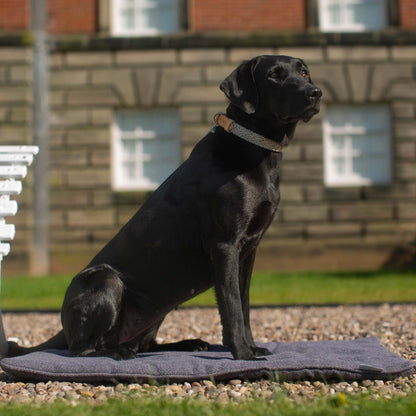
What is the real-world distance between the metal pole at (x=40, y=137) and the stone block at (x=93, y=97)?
515 millimetres

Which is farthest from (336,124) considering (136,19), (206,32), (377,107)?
(136,19)

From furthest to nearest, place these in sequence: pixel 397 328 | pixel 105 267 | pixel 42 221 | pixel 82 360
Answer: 1. pixel 42 221
2. pixel 397 328
3. pixel 105 267
4. pixel 82 360

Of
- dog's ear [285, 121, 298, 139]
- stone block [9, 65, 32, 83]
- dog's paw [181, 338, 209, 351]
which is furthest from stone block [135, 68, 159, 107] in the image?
dog's ear [285, 121, 298, 139]

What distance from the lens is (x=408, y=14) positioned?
11867 millimetres

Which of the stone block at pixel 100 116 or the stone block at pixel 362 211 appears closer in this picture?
the stone block at pixel 362 211

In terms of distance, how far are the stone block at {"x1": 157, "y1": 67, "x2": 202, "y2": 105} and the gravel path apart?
6.10 metres

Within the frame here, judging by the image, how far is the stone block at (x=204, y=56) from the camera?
11.8m

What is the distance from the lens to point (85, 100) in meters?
11.9

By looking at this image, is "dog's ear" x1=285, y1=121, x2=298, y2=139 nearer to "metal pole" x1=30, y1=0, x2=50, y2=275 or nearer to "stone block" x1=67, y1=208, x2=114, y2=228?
"stone block" x1=67, y1=208, x2=114, y2=228

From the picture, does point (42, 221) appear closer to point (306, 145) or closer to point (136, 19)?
point (136, 19)

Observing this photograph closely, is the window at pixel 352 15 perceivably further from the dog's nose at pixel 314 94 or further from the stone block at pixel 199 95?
the dog's nose at pixel 314 94

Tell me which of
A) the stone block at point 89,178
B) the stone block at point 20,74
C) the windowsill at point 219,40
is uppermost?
the windowsill at point 219,40

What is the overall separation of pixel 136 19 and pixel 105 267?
983 cm

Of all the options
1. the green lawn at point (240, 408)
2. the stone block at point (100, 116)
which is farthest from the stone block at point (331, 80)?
the green lawn at point (240, 408)
